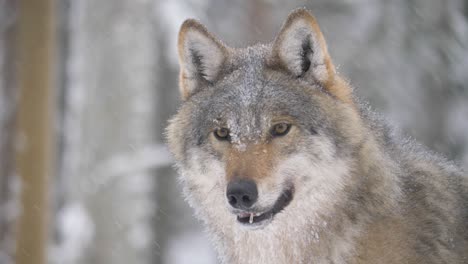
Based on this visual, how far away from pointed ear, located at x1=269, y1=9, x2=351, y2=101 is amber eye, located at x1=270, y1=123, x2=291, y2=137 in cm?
38

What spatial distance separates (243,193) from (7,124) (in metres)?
4.16

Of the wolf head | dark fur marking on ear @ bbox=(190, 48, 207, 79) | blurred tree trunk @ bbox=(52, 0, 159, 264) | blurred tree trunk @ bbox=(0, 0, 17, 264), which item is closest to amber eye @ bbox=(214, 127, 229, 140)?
the wolf head

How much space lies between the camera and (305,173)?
149 inches

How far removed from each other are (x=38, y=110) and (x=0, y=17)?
4.99 feet

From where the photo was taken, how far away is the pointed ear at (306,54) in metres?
3.86

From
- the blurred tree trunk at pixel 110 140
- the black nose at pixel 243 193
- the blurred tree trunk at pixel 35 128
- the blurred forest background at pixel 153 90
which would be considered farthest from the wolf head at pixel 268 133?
the blurred tree trunk at pixel 110 140

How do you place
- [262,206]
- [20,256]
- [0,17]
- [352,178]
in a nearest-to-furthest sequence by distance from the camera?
[262,206], [352,178], [20,256], [0,17]

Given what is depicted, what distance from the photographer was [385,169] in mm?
3855

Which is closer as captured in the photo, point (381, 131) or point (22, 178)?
point (381, 131)

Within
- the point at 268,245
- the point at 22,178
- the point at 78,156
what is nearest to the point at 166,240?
the point at 78,156

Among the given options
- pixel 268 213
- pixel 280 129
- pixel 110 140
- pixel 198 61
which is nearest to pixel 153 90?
pixel 110 140

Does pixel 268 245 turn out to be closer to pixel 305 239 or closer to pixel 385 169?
pixel 305 239

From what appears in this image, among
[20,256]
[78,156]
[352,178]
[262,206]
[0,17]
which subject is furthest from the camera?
[78,156]

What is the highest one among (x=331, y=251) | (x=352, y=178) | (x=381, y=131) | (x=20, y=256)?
(x=381, y=131)
